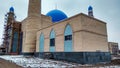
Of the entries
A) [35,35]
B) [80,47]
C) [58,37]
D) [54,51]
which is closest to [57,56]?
[54,51]

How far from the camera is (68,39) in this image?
16172 mm

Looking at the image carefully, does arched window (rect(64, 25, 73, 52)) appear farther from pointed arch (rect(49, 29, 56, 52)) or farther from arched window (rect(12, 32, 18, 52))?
arched window (rect(12, 32, 18, 52))

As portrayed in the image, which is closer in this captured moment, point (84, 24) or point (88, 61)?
point (88, 61)

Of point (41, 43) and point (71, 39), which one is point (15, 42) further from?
point (71, 39)

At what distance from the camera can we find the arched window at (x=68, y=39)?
51.5 feet

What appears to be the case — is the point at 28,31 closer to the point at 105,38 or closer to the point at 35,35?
the point at 35,35

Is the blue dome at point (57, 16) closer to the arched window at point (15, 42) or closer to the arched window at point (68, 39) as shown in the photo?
the arched window at point (15, 42)

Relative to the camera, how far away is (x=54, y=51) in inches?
730

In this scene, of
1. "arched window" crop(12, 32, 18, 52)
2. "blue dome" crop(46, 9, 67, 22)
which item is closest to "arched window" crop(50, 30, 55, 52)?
"blue dome" crop(46, 9, 67, 22)

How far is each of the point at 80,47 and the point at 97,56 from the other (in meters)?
3.19

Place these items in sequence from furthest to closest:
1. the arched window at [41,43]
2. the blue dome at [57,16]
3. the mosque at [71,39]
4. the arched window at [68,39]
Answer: the blue dome at [57,16] < the arched window at [41,43] < the arched window at [68,39] < the mosque at [71,39]

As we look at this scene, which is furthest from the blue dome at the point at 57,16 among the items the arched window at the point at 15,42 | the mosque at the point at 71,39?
the arched window at the point at 15,42

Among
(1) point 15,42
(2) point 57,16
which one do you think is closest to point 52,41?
(2) point 57,16

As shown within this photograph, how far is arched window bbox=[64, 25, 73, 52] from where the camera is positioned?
15703 mm
